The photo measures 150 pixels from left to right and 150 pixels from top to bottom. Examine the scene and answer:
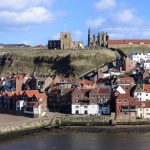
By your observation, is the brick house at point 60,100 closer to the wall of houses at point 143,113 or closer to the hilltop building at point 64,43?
the wall of houses at point 143,113

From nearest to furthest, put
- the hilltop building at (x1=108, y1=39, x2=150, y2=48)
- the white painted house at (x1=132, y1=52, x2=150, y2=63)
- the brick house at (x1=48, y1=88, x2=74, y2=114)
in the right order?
the brick house at (x1=48, y1=88, x2=74, y2=114), the white painted house at (x1=132, y1=52, x2=150, y2=63), the hilltop building at (x1=108, y1=39, x2=150, y2=48)

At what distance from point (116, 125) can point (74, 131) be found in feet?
14.8

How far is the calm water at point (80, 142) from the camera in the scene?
36812 mm

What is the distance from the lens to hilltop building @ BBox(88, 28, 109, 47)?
94.4 meters

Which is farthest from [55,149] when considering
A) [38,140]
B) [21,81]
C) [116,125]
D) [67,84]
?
[21,81]

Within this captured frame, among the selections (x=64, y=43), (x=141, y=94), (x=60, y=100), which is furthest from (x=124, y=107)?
(x=64, y=43)

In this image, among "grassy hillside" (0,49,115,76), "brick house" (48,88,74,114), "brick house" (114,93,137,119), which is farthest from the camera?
"grassy hillside" (0,49,115,76)

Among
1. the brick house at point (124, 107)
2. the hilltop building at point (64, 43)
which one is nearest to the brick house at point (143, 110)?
the brick house at point (124, 107)

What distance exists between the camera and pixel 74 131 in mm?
44125

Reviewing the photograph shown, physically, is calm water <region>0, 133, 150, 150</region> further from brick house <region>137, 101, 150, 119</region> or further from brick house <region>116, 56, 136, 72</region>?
brick house <region>116, 56, 136, 72</region>

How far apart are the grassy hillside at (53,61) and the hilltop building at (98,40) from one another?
430 inches

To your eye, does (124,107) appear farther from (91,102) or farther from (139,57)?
(139,57)

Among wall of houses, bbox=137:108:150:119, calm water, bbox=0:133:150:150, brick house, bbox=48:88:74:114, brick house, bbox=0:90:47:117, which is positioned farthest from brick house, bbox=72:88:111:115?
calm water, bbox=0:133:150:150

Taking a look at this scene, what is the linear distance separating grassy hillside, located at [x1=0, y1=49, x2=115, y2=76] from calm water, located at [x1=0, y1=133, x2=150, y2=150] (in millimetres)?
32250
